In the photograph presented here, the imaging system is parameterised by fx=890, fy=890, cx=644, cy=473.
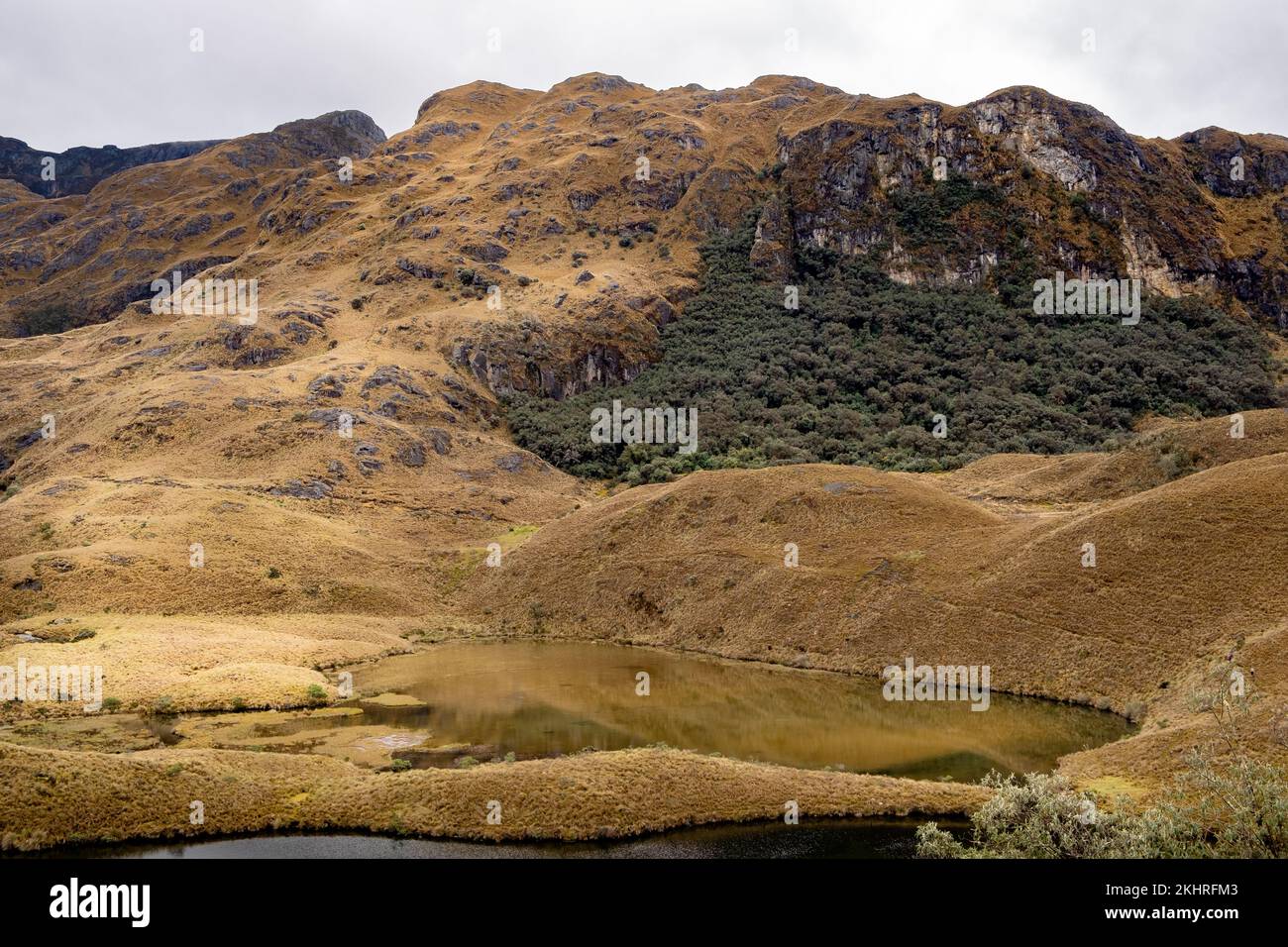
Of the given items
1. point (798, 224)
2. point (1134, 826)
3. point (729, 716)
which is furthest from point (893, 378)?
point (1134, 826)

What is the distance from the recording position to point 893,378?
136875mm

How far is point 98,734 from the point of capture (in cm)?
3706

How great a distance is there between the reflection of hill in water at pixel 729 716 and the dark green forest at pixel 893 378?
5985 centimetres

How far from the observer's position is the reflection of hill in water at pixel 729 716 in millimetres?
34625

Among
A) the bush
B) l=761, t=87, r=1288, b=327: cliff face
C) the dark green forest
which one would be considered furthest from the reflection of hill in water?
l=761, t=87, r=1288, b=327: cliff face

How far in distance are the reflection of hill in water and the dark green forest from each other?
59849 mm

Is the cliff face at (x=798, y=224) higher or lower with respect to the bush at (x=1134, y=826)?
higher

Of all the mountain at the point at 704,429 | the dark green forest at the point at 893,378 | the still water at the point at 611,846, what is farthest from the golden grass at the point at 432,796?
the dark green forest at the point at 893,378

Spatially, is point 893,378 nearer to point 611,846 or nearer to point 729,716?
point 729,716

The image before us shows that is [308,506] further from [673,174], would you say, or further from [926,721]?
[673,174]

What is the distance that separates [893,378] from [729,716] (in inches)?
4133

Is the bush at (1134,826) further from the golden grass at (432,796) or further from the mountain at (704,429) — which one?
the mountain at (704,429)
